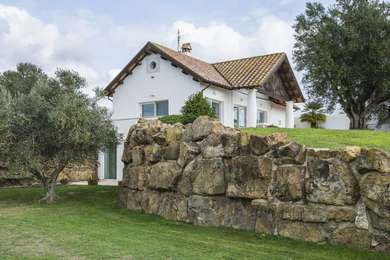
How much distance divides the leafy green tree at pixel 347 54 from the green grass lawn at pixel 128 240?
1897 cm

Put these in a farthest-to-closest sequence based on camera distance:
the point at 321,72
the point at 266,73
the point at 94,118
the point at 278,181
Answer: the point at 321,72 < the point at 266,73 < the point at 94,118 < the point at 278,181

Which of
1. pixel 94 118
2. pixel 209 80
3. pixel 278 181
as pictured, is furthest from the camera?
pixel 209 80

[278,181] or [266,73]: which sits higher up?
[266,73]

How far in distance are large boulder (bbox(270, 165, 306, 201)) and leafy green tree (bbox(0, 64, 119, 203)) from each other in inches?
285

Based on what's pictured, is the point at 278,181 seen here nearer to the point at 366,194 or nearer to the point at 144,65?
the point at 366,194

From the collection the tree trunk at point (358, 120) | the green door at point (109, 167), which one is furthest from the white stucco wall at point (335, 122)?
the green door at point (109, 167)

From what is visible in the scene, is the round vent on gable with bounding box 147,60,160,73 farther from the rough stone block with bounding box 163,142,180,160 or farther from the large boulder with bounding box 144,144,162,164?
the rough stone block with bounding box 163,142,180,160

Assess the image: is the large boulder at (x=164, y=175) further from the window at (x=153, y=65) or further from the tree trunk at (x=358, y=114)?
the tree trunk at (x=358, y=114)

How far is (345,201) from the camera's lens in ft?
28.6

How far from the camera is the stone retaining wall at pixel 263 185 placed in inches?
333

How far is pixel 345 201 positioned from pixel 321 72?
2052 cm

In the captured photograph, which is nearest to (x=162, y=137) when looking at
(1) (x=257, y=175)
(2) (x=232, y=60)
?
(1) (x=257, y=175)

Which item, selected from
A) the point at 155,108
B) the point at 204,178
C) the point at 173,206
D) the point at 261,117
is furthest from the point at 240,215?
the point at 261,117

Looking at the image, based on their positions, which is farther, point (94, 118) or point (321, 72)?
point (321, 72)
